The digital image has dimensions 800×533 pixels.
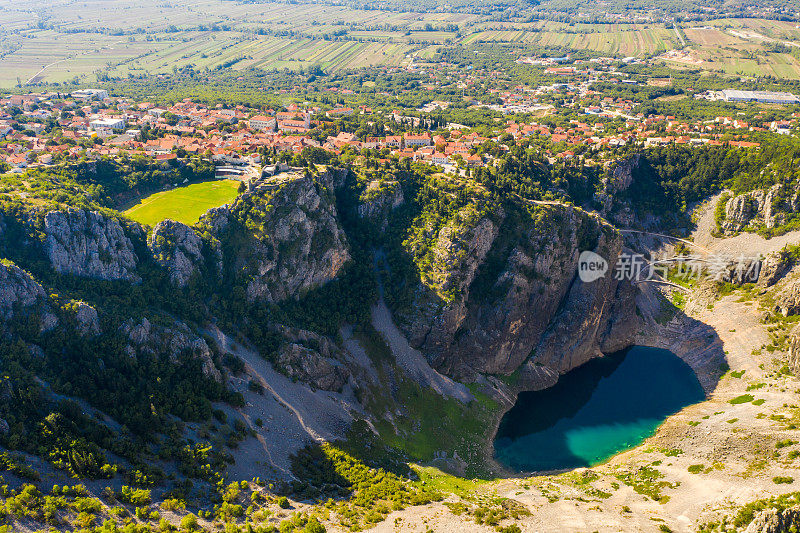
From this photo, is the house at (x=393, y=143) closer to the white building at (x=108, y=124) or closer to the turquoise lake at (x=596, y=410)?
the white building at (x=108, y=124)

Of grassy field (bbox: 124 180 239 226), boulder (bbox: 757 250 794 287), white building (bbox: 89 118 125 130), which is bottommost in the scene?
boulder (bbox: 757 250 794 287)

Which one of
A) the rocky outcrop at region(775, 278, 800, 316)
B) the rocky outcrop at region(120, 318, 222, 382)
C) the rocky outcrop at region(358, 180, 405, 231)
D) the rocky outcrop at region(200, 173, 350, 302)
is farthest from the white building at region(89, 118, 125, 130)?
the rocky outcrop at region(775, 278, 800, 316)

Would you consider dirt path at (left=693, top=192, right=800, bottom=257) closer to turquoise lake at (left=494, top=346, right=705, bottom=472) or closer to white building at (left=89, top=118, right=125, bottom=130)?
turquoise lake at (left=494, top=346, right=705, bottom=472)

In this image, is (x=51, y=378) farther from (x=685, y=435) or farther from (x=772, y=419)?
(x=772, y=419)

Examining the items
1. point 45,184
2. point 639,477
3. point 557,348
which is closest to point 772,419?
point 639,477

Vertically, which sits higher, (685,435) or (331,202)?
(331,202)
